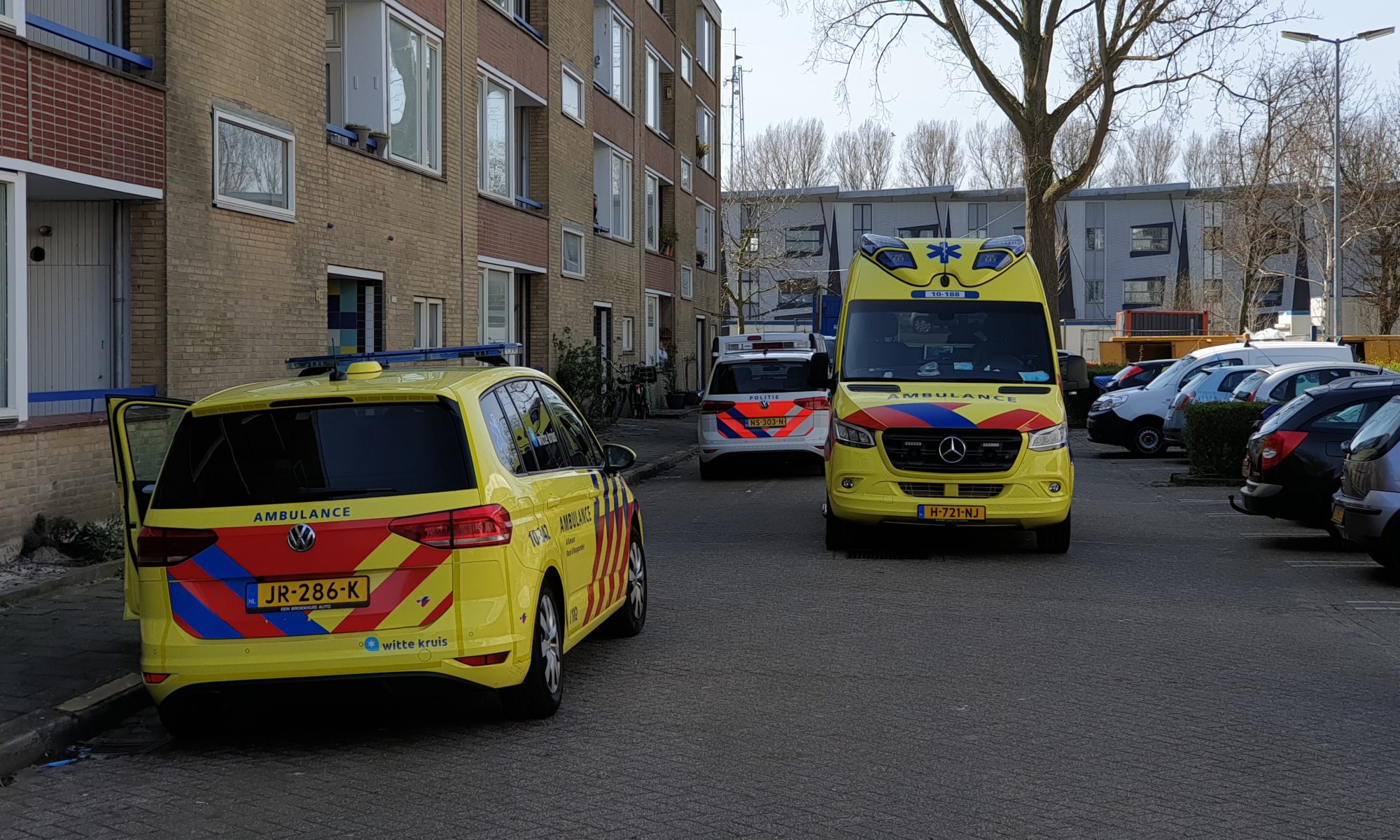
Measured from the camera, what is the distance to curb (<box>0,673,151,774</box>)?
6.16 m

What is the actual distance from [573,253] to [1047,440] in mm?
17826

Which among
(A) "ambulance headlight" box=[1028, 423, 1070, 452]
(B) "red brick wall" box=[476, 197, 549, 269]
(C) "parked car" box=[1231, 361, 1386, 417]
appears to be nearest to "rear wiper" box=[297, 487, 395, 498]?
(A) "ambulance headlight" box=[1028, 423, 1070, 452]

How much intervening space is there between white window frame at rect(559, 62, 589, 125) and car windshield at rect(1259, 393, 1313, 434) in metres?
16.9

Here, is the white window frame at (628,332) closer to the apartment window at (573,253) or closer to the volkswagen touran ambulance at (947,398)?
the apartment window at (573,253)

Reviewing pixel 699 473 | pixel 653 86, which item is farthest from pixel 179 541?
pixel 653 86

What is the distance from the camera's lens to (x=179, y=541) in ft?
20.1

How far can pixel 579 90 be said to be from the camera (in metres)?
28.9

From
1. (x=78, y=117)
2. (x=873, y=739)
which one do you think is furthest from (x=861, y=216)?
(x=873, y=739)

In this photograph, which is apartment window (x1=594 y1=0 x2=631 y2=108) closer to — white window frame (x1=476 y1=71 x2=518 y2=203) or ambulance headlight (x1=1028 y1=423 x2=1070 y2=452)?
white window frame (x1=476 y1=71 x2=518 y2=203)

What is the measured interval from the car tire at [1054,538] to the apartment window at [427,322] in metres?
10.1

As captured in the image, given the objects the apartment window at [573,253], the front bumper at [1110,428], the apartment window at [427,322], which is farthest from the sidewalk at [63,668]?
the front bumper at [1110,428]

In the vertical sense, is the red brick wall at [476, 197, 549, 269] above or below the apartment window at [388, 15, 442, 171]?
below

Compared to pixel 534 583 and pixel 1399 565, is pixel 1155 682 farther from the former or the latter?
pixel 1399 565

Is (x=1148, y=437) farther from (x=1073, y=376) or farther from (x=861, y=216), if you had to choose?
(x=861, y=216)
